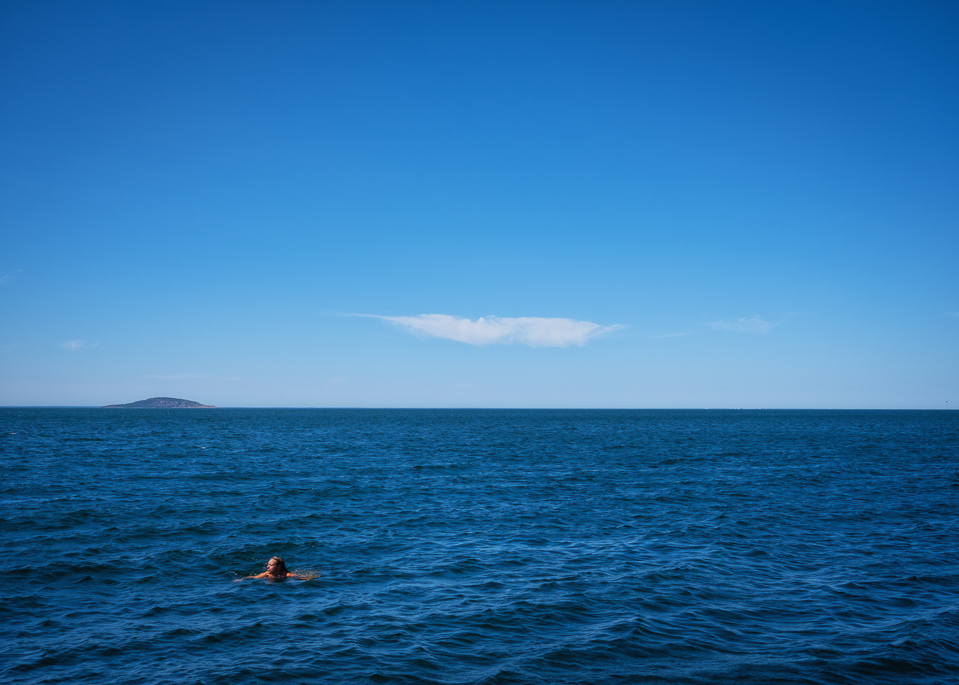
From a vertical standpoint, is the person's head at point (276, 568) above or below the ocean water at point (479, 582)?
above

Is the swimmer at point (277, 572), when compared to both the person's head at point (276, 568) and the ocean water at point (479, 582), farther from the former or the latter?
the ocean water at point (479, 582)

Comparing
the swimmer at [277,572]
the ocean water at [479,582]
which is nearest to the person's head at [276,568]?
the swimmer at [277,572]

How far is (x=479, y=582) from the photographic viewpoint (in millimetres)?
18516

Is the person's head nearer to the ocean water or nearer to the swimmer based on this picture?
the swimmer

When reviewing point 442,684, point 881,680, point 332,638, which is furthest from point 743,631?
point 332,638

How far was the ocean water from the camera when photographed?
508 inches

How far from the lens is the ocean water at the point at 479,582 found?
12898 millimetres

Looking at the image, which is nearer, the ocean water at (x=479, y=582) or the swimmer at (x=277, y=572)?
the ocean water at (x=479, y=582)

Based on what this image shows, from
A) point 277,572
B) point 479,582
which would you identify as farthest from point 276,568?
point 479,582

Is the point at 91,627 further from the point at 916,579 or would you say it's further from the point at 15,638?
the point at 916,579

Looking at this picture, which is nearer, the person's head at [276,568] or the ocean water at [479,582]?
the ocean water at [479,582]

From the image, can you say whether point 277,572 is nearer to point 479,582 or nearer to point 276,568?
point 276,568

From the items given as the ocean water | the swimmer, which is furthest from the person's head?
the ocean water

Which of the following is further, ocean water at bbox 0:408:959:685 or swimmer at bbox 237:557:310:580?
swimmer at bbox 237:557:310:580
